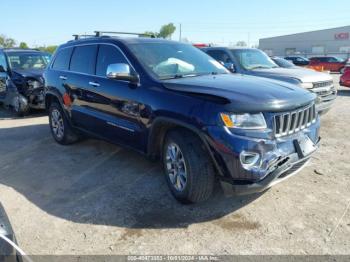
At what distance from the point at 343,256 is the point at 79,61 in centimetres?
452

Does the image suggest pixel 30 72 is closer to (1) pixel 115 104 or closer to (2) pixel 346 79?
(1) pixel 115 104

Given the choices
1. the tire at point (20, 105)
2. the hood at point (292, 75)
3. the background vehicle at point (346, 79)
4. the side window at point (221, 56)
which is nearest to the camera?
the hood at point (292, 75)

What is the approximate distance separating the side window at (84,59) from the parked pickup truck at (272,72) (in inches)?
134

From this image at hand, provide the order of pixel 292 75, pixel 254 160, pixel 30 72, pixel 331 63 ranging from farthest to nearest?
1. pixel 331 63
2. pixel 30 72
3. pixel 292 75
4. pixel 254 160

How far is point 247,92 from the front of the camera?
3514 mm

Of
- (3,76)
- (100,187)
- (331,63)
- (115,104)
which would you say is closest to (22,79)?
(3,76)

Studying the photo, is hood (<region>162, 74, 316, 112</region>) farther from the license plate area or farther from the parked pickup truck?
the parked pickup truck

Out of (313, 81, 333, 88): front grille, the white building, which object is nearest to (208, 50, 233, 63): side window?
(313, 81, 333, 88): front grille

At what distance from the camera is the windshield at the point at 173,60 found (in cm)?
431

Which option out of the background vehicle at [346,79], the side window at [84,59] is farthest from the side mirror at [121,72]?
the background vehicle at [346,79]

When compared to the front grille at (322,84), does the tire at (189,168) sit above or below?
below

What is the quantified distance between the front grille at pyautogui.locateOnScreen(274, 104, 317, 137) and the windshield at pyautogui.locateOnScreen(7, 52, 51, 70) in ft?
28.3

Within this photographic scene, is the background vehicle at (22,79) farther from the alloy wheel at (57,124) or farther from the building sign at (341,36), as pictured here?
the building sign at (341,36)

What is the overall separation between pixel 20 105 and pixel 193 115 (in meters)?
7.28
